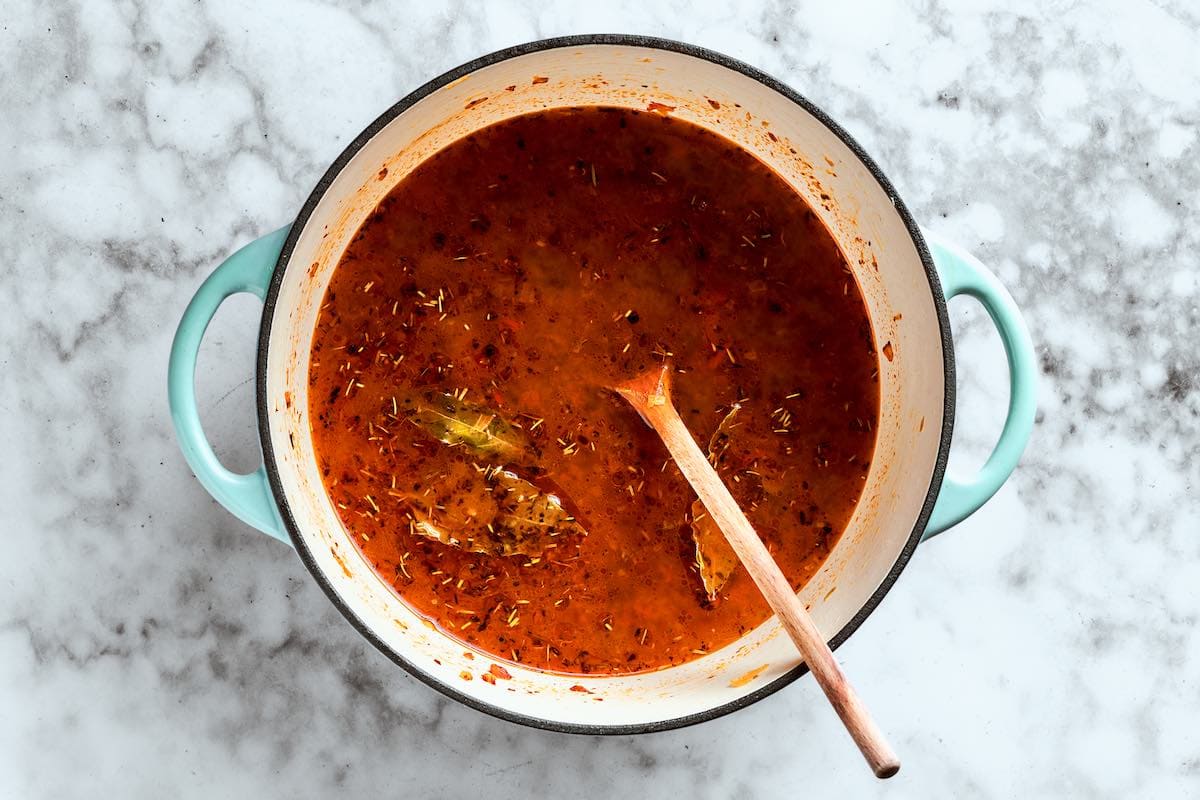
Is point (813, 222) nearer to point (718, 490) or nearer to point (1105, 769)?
point (718, 490)

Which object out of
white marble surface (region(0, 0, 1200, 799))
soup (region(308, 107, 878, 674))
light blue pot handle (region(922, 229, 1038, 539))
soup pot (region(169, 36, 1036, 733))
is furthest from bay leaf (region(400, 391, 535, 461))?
light blue pot handle (region(922, 229, 1038, 539))

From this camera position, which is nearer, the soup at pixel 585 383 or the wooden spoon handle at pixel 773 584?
the wooden spoon handle at pixel 773 584

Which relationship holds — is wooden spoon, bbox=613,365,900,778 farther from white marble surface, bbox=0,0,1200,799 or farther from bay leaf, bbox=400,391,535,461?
white marble surface, bbox=0,0,1200,799

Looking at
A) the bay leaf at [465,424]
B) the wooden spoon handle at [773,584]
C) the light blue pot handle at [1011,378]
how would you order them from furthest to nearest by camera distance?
the bay leaf at [465,424] → the light blue pot handle at [1011,378] → the wooden spoon handle at [773,584]

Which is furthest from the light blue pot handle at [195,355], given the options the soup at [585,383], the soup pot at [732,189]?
the soup at [585,383]

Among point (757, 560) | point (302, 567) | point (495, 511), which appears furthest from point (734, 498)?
point (302, 567)

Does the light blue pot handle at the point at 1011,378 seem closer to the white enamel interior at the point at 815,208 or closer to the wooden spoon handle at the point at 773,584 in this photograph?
the white enamel interior at the point at 815,208

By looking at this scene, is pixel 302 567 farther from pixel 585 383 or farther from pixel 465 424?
pixel 585 383
